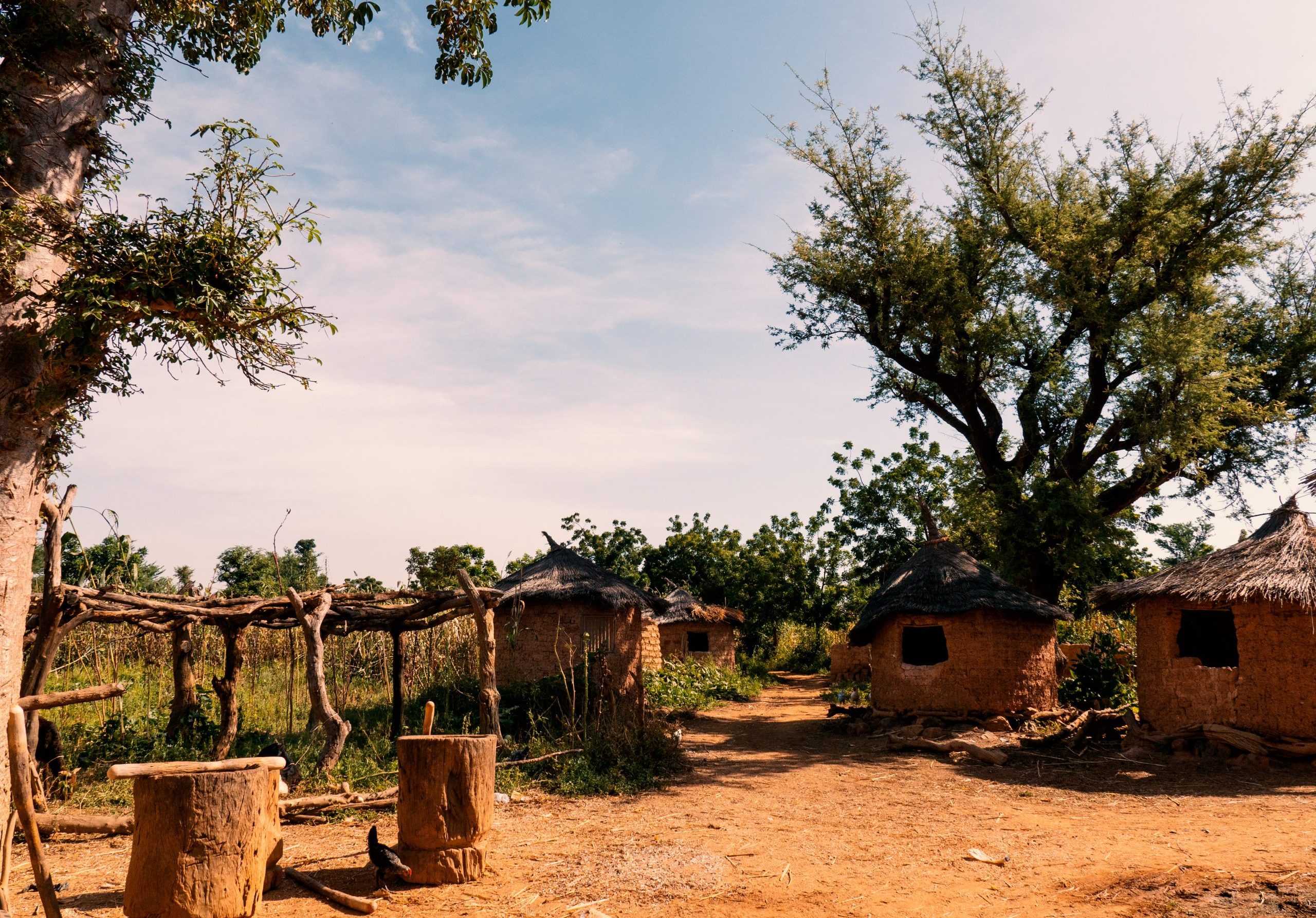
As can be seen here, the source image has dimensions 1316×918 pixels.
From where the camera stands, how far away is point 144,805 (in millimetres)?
4699

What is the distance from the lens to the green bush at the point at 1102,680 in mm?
13641

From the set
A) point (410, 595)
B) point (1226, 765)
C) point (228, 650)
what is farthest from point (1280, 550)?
point (228, 650)

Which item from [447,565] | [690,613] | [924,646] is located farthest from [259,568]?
[924,646]

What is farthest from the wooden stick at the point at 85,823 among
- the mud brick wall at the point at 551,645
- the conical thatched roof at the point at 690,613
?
the conical thatched roof at the point at 690,613

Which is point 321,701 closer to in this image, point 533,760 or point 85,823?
point 533,760

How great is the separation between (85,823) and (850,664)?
735 inches

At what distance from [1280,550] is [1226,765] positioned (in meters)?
2.95

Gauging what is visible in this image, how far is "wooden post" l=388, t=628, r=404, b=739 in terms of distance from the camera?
10750 millimetres

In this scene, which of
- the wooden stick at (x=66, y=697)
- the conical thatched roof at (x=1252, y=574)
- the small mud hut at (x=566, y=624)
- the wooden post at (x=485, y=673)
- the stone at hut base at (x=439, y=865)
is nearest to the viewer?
the wooden stick at (x=66, y=697)

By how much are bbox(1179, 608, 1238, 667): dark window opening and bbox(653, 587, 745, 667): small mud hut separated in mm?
11630

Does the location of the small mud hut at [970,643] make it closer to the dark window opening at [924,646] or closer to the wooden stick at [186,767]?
the dark window opening at [924,646]

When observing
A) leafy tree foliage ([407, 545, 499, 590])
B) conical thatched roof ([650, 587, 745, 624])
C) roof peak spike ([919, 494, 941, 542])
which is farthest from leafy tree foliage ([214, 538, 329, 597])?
roof peak spike ([919, 494, 941, 542])

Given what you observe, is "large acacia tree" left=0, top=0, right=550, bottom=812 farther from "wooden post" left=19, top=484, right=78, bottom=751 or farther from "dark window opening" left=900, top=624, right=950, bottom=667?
"dark window opening" left=900, top=624, right=950, bottom=667

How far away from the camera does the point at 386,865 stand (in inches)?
219
